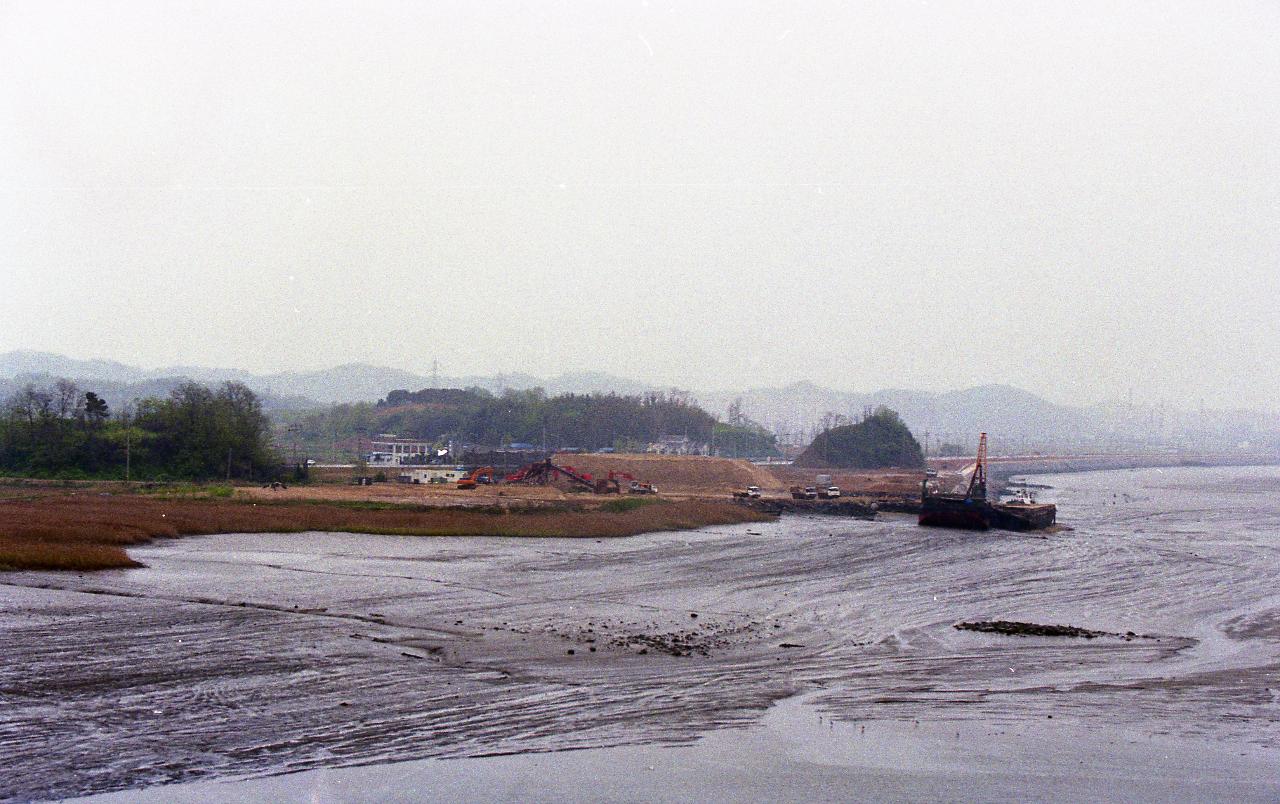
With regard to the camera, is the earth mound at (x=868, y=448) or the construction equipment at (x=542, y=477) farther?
the earth mound at (x=868, y=448)

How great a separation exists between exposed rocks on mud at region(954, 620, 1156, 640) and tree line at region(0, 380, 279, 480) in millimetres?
56171

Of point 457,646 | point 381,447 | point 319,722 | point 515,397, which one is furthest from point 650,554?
point 515,397

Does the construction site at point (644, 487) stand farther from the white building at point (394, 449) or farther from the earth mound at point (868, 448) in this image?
the white building at point (394, 449)

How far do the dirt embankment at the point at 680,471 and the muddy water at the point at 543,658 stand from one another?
60.4 metres

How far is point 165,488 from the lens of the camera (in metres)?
61.8

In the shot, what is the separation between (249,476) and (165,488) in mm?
12380

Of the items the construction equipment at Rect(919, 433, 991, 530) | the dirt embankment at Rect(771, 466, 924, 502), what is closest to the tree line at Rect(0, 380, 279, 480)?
the construction equipment at Rect(919, 433, 991, 530)

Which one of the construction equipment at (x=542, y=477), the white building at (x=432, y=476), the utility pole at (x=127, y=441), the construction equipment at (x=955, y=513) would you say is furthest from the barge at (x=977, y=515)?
the utility pole at (x=127, y=441)

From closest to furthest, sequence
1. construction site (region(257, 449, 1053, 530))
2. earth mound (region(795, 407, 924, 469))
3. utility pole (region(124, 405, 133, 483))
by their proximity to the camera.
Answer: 1. construction site (region(257, 449, 1053, 530))
2. utility pole (region(124, 405, 133, 483))
3. earth mound (region(795, 407, 924, 469))

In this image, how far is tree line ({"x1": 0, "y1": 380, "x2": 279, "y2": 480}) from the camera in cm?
6794

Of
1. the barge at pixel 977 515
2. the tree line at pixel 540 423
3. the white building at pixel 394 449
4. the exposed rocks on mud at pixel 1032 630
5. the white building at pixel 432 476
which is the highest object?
the tree line at pixel 540 423

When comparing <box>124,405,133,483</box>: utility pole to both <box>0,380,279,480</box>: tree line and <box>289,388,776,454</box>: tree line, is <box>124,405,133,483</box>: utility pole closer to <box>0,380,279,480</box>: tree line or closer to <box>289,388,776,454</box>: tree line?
<box>0,380,279,480</box>: tree line

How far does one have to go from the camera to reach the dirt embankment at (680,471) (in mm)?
99569

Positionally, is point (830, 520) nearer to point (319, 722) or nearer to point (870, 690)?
point (870, 690)
